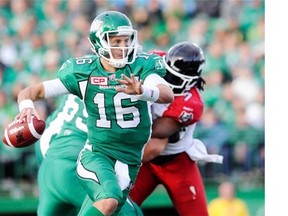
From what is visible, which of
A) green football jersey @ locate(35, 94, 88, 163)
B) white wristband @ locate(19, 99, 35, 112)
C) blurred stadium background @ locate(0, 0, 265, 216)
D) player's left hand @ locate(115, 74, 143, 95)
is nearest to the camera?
player's left hand @ locate(115, 74, 143, 95)

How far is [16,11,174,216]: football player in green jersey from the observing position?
17.9ft

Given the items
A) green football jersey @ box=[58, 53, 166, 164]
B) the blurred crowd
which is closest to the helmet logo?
green football jersey @ box=[58, 53, 166, 164]

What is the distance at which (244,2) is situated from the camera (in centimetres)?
1322

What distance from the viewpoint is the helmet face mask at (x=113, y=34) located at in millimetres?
5449

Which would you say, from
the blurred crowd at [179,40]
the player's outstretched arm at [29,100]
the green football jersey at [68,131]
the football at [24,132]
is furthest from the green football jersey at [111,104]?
the blurred crowd at [179,40]

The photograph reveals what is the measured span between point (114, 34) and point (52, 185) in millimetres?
1321

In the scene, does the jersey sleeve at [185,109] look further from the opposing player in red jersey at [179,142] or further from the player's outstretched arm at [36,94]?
the player's outstretched arm at [36,94]

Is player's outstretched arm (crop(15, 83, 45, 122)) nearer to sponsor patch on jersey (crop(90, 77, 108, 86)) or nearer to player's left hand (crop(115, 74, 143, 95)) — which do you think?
sponsor patch on jersey (crop(90, 77, 108, 86))

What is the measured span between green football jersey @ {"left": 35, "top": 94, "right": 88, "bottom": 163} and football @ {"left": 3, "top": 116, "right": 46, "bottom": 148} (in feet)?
2.00

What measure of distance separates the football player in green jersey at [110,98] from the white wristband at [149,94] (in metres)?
0.07

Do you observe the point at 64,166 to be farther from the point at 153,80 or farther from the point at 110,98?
the point at 153,80

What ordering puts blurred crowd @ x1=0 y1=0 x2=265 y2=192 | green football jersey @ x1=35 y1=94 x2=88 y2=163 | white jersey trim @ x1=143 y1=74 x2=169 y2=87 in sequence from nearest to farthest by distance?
white jersey trim @ x1=143 y1=74 x2=169 y2=87
green football jersey @ x1=35 y1=94 x2=88 y2=163
blurred crowd @ x1=0 y1=0 x2=265 y2=192

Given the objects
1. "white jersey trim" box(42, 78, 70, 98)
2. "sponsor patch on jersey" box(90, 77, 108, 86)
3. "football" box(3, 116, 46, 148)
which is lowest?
"football" box(3, 116, 46, 148)
